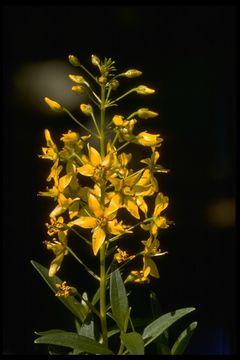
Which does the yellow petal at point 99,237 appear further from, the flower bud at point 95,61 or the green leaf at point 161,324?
the flower bud at point 95,61

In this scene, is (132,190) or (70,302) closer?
(132,190)

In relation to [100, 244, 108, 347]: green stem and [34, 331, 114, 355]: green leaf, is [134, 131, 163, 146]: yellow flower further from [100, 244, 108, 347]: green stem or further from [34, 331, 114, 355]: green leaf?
[34, 331, 114, 355]: green leaf

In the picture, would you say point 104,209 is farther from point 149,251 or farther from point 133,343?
point 133,343

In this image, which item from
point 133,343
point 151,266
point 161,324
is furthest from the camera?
point 151,266

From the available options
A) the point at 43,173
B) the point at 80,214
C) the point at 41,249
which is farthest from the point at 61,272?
the point at 80,214

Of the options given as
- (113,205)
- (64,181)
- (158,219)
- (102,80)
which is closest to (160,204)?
(158,219)

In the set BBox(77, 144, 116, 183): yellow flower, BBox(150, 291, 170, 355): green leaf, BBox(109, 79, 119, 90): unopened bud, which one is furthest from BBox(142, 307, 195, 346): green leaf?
BBox(109, 79, 119, 90): unopened bud
